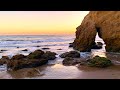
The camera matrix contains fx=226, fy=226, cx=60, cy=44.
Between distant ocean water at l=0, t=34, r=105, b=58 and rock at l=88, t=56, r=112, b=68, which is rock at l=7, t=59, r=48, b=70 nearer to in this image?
rock at l=88, t=56, r=112, b=68

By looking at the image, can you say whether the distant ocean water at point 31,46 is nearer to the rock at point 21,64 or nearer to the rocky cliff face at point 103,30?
the rocky cliff face at point 103,30

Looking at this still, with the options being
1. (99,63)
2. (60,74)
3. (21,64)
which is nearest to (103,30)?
(99,63)

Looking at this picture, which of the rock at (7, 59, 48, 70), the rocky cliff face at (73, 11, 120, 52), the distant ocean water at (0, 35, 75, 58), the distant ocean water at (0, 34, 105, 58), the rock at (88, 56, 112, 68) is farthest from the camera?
the distant ocean water at (0, 35, 75, 58)

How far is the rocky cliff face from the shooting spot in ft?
58.7

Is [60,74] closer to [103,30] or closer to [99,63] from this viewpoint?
[99,63]

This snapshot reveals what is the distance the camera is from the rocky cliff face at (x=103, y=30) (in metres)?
17.9

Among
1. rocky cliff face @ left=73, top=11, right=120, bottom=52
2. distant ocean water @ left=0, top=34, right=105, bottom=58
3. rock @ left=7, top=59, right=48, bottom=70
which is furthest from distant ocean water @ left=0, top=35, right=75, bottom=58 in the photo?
rock @ left=7, top=59, right=48, bottom=70

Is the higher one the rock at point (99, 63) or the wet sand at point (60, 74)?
the rock at point (99, 63)

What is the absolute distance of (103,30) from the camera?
19281 millimetres

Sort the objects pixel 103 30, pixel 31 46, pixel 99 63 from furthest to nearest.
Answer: pixel 31 46
pixel 103 30
pixel 99 63

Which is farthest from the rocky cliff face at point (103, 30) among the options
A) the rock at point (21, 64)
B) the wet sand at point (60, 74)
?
the rock at point (21, 64)

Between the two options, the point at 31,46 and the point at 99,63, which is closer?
the point at 99,63

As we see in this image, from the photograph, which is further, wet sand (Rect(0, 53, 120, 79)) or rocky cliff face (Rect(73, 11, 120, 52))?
rocky cliff face (Rect(73, 11, 120, 52))
